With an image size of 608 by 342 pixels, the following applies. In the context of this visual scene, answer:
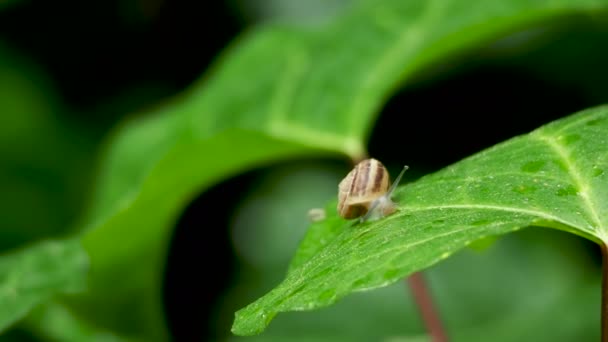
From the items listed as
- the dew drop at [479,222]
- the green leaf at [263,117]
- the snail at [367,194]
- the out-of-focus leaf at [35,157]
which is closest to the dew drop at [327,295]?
the dew drop at [479,222]

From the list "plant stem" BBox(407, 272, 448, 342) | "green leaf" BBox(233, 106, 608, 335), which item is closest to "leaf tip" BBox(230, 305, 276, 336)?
"green leaf" BBox(233, 106, 608, 335)

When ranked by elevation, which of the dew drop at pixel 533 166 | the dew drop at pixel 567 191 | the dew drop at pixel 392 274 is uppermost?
the dew drop at pixel 533 166

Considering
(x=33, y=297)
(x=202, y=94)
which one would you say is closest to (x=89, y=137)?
(x=202, y=94)

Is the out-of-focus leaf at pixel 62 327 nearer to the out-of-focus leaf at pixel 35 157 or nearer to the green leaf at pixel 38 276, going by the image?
the green leaf at pixel 38 276

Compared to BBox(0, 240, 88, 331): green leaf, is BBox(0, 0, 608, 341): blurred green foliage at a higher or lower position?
higher

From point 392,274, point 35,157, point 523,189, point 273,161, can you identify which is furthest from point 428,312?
point 35,157

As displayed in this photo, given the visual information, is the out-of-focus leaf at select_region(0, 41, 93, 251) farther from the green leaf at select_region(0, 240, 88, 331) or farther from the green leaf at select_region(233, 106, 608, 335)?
the green leaf at select_region(233, 106, 608, 335)

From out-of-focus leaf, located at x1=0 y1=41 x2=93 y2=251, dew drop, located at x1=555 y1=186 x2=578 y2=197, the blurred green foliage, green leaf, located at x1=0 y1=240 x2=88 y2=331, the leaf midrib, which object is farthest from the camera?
out-of-focus leaf, located at x1=0 y1=41 x2=93 y2=251
